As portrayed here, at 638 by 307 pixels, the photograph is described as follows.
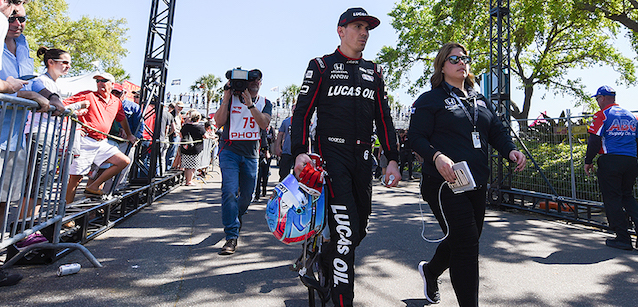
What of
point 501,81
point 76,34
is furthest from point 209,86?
point 501,81

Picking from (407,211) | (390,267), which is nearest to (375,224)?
(407,211)

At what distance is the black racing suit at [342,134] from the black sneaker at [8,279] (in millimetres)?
2371

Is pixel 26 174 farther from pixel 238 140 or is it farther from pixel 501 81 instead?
pixel 501 81

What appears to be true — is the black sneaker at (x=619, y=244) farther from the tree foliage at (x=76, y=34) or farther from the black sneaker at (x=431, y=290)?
the tree foliage at (x=76, y=34)

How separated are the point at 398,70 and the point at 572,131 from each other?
20.1 meters

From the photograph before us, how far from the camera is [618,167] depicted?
4.88 m

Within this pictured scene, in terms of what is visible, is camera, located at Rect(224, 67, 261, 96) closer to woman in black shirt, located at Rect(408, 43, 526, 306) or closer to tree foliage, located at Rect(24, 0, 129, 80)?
woman in black shirt, located at Rect(408, 43, 526, 306)

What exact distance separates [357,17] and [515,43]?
21.8 metres

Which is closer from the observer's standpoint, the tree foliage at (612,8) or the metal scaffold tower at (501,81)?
the metal scaffold tower at (501,81)

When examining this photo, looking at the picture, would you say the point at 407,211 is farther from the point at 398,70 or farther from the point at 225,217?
the point at 398,70

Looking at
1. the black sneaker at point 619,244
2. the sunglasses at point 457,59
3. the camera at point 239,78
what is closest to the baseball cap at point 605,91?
the black sneaker at point 619,244

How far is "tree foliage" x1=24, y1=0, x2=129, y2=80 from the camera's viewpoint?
88.0 feet

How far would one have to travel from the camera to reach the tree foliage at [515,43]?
18.4 meters

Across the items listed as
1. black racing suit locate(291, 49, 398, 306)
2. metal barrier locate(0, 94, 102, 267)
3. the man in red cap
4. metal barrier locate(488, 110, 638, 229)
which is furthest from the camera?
metal barrier locate(488, 110, 638, 229)
